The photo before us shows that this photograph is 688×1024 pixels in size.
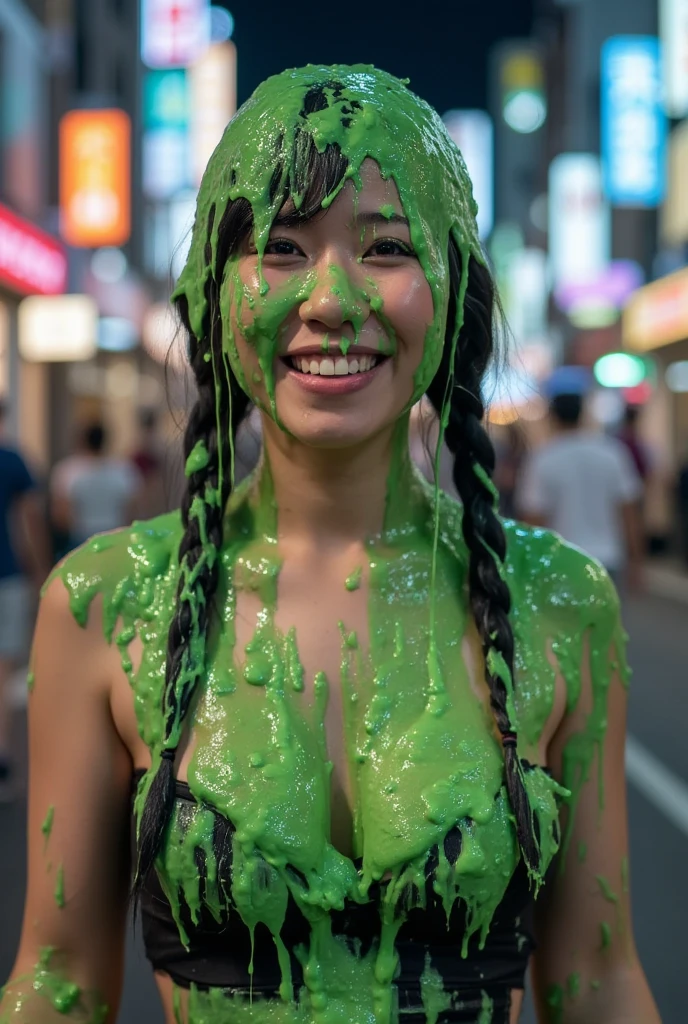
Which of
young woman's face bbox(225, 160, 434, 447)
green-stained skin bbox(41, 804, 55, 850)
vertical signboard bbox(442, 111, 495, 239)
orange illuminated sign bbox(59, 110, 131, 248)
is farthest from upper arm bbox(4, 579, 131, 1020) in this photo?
vertical signboard bbox(442, 111, 495, 239)

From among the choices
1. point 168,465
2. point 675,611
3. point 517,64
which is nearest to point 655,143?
point 675,611

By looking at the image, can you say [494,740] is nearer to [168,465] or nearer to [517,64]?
[168,465]

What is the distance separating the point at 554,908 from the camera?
1664mm

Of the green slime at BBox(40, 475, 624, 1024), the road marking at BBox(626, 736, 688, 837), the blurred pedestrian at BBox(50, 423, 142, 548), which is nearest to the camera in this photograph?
the green slime at BBox(40, 475, 624, 1024)

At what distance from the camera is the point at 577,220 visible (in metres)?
30.1

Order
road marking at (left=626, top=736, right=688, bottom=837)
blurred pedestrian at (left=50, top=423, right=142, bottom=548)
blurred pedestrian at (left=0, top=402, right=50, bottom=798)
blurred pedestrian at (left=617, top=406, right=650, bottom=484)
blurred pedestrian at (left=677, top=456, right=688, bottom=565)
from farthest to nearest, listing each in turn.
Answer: blurred pedestrian at (left=677, top=456, right=688, bottom=565) < blurred pedestrian at (left=617, top=406, right=650, bottom=484) < blurred pedestrian at (left=50, top=423, right=142, bottom=548) < blurred pedestrian at (left=0, top=402, right=50, bottom=798) < road marking at (left=626, top=736, right=688, bottom=837)

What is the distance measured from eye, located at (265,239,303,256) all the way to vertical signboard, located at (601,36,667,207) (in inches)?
826

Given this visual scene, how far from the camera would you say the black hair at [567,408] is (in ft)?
24.1

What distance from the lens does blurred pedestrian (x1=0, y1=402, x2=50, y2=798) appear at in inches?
237

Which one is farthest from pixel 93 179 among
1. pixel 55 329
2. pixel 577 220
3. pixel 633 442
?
pixel 577 220

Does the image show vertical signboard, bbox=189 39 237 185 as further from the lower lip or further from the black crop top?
the black crop top

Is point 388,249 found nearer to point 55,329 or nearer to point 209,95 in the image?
point 55,329

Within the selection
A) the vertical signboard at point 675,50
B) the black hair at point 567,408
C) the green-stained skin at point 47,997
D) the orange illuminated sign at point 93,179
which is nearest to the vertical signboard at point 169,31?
the orange illuminated sign at point 93,179

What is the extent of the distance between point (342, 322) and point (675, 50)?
57.1ft
